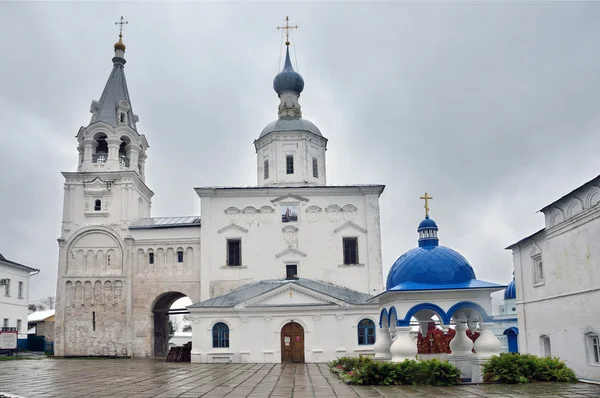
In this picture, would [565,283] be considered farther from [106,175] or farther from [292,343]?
[106,175]

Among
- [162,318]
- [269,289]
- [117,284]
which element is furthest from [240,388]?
[162,318]

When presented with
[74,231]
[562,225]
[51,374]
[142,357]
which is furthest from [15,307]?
[562,225]

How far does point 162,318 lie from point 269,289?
11062mm

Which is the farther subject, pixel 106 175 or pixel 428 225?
pixel 106 175

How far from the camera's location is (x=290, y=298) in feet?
88.2

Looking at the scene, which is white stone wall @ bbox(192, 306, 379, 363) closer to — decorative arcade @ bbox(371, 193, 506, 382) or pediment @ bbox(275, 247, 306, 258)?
pediment @ bbox(275, 247, 306, 258)

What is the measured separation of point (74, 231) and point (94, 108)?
7.52 meters

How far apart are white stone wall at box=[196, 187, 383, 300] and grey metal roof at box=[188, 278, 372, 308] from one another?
85 centimetres

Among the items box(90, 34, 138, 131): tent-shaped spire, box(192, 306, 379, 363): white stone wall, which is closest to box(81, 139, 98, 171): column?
box(90, 34, 138, 131): tent-shaped spire

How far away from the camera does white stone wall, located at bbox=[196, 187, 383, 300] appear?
100 feet

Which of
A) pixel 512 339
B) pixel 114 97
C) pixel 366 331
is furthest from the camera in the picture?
pixel 114 97

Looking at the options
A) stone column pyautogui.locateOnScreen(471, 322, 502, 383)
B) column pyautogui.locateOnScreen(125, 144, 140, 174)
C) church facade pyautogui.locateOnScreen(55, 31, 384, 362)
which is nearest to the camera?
stone column pyautogui.locateOnScreen(471, 322, 502, 383)

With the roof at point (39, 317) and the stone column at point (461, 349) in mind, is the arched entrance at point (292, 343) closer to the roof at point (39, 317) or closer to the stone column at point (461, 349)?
the stone column at point (461, 349)

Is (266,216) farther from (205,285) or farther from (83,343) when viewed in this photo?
(83,343)
